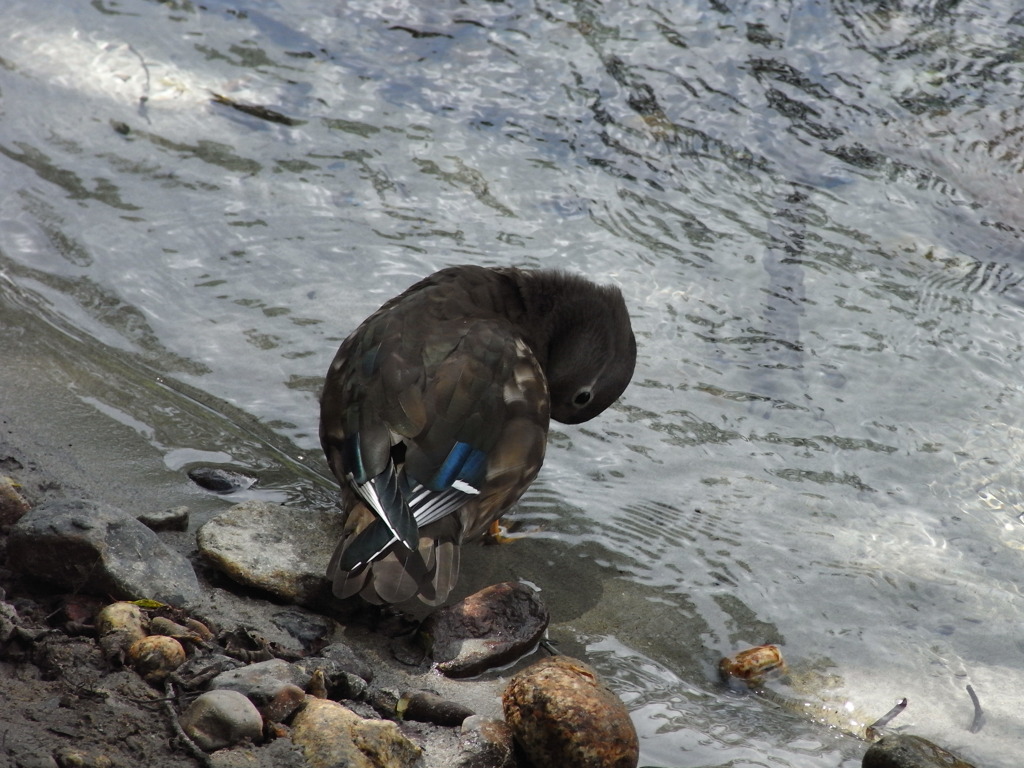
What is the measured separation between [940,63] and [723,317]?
3.21m

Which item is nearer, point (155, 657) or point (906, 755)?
point (155, 657)

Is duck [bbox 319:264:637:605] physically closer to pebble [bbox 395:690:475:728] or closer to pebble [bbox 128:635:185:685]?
pebble [bbox 395:690:475:728]

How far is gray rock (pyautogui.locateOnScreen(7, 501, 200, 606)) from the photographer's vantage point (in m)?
3.11

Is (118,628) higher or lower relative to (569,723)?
lower

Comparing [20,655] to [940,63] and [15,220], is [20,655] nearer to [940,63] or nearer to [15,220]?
[15,220]

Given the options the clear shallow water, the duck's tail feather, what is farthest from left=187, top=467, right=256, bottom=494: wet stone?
the duck's tail feather

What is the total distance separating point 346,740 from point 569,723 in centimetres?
56

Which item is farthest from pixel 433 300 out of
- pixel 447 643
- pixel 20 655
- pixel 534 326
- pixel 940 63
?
pixel 940 63

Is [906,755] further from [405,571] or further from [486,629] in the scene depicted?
[405,571]

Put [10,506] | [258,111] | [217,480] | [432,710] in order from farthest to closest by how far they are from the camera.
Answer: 1. [258,111]
2. [217,480]
3. [10,506]
4. [432,710]

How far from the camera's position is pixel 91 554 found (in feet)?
10.3

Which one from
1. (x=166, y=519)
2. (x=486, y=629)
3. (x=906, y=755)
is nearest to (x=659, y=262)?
(x=486, y=629)

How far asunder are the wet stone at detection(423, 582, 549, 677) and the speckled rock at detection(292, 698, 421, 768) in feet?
1.78

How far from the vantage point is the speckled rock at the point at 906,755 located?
2.98 m
